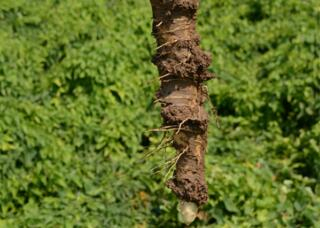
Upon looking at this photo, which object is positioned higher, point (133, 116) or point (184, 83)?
point (184, 83)

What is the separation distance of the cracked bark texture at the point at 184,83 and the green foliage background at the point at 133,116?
1.85 meters

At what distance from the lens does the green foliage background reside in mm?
4902

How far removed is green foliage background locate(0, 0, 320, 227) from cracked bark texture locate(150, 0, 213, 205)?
1.85m

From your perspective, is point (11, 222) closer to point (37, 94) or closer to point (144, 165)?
point (144, 165)

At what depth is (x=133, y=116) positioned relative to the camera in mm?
6004

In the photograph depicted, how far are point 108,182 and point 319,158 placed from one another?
169 cm

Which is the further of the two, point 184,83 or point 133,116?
point 133,116

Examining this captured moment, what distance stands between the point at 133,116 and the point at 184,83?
3227 mm

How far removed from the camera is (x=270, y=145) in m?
6.04

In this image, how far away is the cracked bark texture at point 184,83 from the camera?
108 inches

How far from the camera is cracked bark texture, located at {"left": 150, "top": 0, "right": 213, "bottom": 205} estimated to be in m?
2.75

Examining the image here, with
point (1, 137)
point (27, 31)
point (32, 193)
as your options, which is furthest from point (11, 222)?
point (27, 31)

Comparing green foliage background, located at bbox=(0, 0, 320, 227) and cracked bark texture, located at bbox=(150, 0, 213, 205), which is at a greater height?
cracked bark texture, located at bbox=(150, 0, 213, 205)

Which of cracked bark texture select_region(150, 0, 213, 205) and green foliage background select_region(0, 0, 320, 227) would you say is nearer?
cracked bark texture select_region(150, 0, 213, 205)
